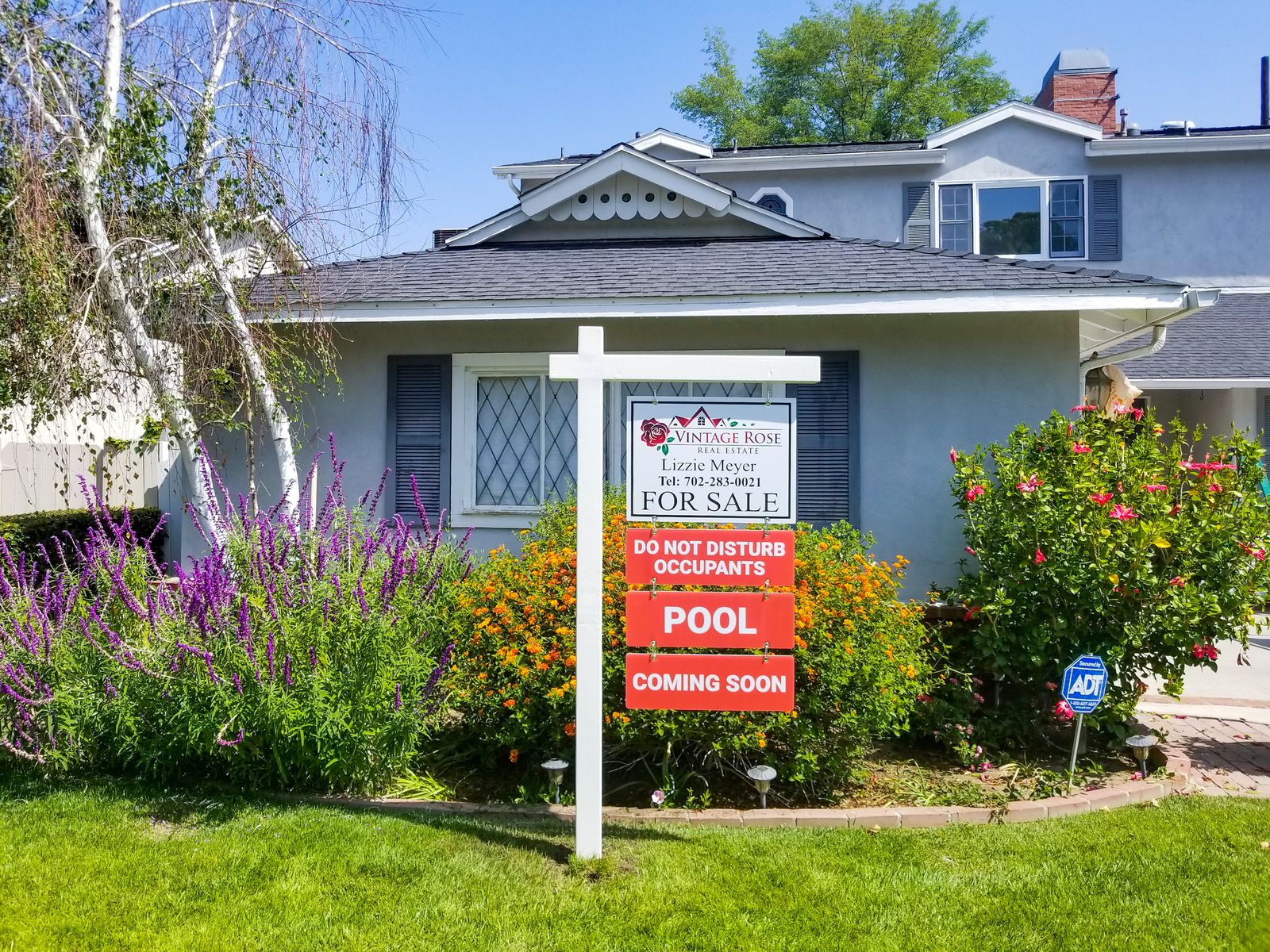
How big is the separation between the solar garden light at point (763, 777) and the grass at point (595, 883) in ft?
0.91

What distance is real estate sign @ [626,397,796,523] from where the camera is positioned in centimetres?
425

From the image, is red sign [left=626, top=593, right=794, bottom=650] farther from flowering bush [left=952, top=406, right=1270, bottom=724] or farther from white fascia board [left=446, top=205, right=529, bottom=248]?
white fascia board [left=446, top=205, right=529, bottom=248]

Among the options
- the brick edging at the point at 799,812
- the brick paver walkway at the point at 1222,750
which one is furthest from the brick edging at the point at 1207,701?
the brick edging at the point at 799,812

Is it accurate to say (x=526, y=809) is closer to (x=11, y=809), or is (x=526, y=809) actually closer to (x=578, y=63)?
(x=11, y=809)

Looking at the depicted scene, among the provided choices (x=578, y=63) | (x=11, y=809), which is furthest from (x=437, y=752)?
(x=578, y=63)

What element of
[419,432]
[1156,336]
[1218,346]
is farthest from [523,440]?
[1218,346]

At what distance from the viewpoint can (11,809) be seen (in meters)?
4.49

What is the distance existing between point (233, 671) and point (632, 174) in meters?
6.20

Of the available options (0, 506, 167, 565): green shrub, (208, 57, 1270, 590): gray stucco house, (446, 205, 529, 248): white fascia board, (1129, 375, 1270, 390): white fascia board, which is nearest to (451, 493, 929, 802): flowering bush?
(208, 57, 1270, 590): gray stucco house

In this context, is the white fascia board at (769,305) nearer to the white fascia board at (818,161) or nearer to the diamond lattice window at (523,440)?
the diamond lattice window at (523,440)

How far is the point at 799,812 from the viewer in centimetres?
468

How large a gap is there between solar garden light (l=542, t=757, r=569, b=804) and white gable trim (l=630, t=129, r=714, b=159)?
13511 mm

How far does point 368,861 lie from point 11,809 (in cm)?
188

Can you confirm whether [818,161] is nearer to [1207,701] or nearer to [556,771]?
[1207,701]
